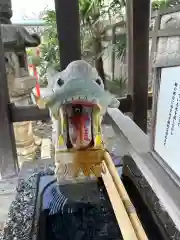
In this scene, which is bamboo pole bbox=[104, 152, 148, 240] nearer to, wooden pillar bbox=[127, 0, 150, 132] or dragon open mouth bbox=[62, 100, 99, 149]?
dragon open mouth bbox=[62, 100, 99, 149]

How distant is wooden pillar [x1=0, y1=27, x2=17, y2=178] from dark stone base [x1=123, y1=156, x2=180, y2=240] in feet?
2.20

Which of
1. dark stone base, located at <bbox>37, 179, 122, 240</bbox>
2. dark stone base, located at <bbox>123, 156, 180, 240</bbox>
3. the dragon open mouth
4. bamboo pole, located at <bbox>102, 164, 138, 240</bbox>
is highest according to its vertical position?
the dragon open mouth

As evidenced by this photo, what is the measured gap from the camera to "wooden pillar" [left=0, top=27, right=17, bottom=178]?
4.39 feet

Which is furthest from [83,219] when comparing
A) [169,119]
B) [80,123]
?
[169,119]

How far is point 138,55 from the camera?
1.38m

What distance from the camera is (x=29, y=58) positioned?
1.86 meters

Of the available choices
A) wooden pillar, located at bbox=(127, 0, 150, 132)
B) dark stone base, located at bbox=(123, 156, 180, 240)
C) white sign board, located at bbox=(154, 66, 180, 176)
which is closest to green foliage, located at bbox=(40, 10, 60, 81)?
wooden pillar, located at bbox=(127, 0, 150, 132)

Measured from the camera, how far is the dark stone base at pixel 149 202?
743mm

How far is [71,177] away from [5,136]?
0.58 meters

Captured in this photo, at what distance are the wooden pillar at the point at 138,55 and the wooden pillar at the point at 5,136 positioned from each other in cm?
68

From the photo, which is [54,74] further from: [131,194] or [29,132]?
[29,132]

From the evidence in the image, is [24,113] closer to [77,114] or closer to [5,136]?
[5,136]

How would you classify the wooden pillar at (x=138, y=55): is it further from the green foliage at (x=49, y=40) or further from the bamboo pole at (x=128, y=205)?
the green foliage at (x=49, y=40)

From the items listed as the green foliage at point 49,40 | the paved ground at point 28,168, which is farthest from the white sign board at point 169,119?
the green foliage at point 49,40
